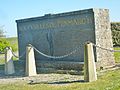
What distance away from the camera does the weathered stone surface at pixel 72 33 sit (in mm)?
12180

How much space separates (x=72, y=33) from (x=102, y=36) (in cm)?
133

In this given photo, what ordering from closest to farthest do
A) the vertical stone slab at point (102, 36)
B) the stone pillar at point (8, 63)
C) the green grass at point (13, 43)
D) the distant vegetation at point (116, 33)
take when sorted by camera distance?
the vertical stone slab at point (102, 36) → the stone pillar at point (8, 63) → the distant vegetation at point (116, 33) → the green grass at point (13, 43)

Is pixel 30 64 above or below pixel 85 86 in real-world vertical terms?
above

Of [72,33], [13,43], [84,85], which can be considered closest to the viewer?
[84,85]

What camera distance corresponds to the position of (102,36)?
12.4m

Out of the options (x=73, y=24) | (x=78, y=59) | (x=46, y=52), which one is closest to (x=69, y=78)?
→ (x=78, y=59)

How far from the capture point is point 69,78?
35.6 feet

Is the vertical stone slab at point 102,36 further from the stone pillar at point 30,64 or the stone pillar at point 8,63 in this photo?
the stone pillar at point 8,63

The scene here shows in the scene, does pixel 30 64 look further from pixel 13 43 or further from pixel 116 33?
pixel 13 43

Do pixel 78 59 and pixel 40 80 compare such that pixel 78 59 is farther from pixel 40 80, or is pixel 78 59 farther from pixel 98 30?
pixel 40 80

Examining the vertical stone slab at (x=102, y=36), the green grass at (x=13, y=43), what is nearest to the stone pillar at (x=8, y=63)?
the vertical stone slab at (x=102, y=36)

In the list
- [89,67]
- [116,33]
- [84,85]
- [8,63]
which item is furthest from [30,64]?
[116,33]

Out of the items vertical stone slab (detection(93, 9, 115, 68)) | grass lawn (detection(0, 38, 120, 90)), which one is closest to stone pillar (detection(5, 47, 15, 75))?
grass lawn (detection(0, 38, 120, 90))

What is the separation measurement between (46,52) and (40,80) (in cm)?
354
